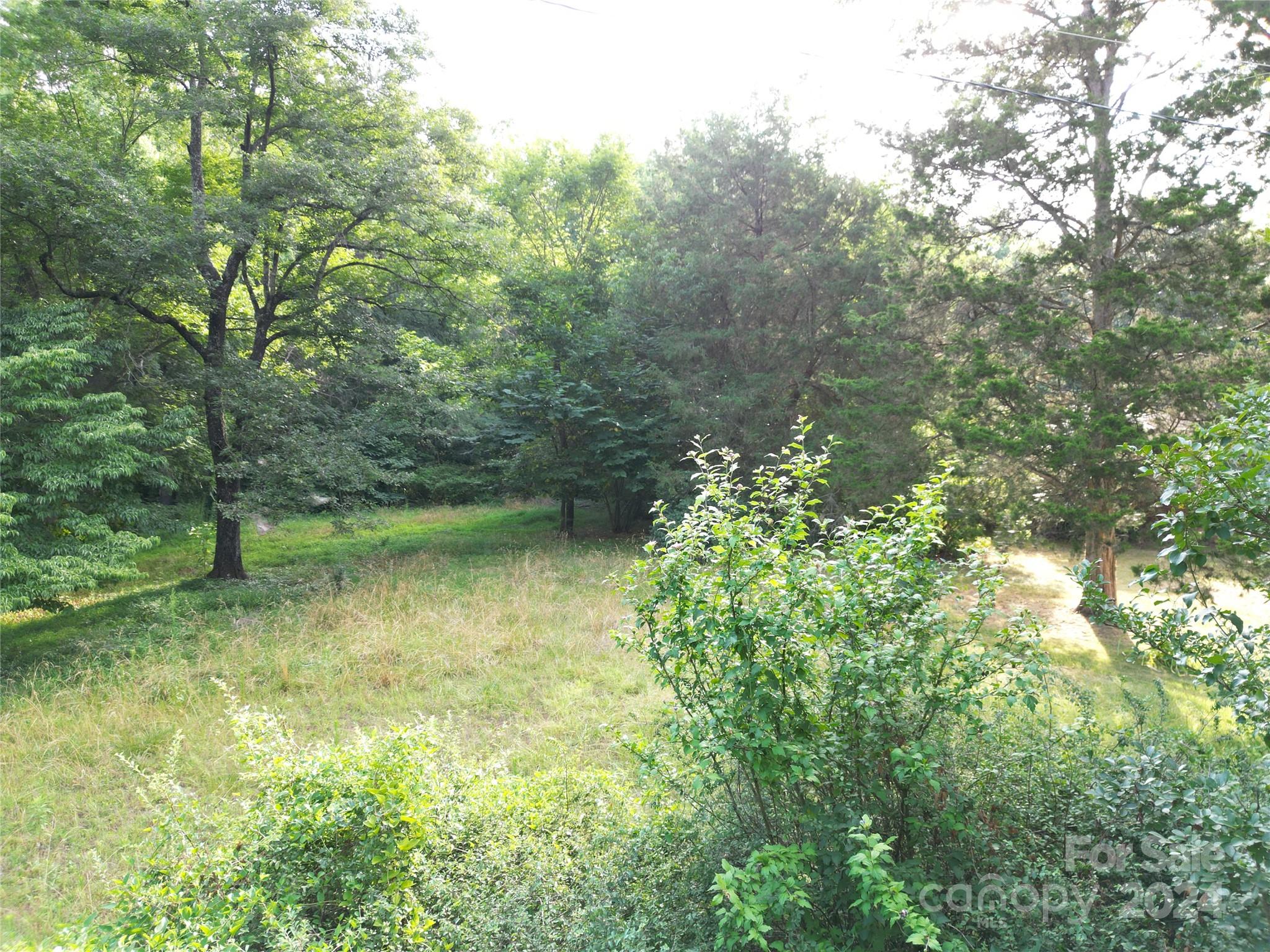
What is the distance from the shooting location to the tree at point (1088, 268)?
727 cm

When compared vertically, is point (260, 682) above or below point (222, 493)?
below

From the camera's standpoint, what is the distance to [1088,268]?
28.3 feet

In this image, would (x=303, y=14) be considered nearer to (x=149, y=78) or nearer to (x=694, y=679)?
(x=149, y=78)

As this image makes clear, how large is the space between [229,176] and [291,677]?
9.83 metres

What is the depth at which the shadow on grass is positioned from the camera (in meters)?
7.36

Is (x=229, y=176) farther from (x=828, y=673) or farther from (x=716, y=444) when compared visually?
(x=828, y=673)

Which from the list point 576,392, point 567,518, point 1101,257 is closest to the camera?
point 1101,257

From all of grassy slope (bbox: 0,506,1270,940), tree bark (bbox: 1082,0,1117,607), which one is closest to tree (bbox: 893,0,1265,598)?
tree bark (bbox: 1082,0,1117,607)

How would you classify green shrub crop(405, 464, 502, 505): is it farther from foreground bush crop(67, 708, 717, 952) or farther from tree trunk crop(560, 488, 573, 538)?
foreground bush crop(67, 708, 717, 952)

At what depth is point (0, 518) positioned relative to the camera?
5562 millimetres

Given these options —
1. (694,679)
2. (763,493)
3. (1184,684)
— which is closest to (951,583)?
(763,493)

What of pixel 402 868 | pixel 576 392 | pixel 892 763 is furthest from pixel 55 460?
pixel 576 392

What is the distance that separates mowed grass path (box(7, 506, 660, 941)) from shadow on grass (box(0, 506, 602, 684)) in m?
0.05

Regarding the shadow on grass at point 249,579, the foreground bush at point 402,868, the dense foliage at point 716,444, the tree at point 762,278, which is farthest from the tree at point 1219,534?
the tree at point 762,278
